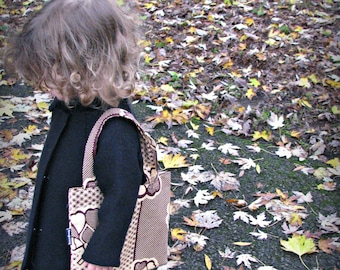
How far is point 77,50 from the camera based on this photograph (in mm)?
1504

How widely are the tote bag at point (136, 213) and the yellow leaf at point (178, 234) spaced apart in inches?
34.4

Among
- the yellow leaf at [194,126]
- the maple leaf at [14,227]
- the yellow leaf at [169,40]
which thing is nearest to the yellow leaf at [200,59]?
the yellow leaf at [169,40]

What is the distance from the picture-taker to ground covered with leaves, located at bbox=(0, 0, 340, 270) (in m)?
2.67

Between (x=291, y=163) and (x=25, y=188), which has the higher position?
(x=25, y=188)

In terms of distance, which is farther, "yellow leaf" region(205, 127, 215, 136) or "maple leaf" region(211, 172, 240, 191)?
"yellow leaf" region(205, 127, 215, 136)

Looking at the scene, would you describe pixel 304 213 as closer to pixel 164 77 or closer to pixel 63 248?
pixel 63 248

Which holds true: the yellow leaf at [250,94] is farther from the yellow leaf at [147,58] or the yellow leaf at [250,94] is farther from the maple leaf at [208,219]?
the maple leaf at [208,219]

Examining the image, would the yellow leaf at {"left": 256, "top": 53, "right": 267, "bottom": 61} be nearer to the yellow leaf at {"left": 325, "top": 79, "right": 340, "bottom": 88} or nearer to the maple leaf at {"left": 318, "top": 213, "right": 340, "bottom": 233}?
the yellow leaf at {"left": 325, "top": 79, "right": 340, "bottom": 88}

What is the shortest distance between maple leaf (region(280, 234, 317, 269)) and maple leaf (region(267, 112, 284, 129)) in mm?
1311

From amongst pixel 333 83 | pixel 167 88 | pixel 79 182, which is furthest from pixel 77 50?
pixel 333 83

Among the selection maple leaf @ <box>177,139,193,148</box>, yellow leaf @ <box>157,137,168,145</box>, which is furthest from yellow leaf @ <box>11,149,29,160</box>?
maple leaf @ <box>177,139,193,148</box>

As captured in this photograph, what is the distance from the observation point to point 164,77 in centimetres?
459

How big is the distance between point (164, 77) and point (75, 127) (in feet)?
9.85

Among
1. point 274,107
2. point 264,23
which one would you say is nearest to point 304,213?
point 274,107
